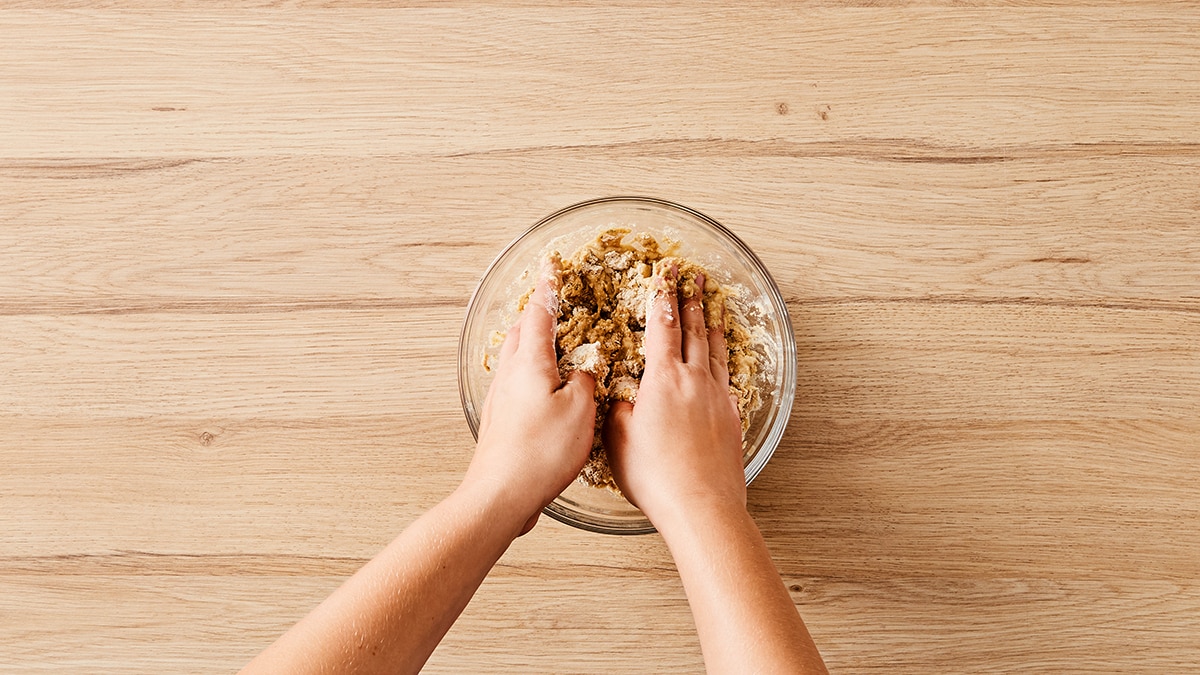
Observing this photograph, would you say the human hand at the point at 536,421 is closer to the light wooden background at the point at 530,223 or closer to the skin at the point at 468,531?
the skin at the point at 468,531

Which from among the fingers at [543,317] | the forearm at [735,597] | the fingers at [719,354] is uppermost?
the fingers at [543,317]

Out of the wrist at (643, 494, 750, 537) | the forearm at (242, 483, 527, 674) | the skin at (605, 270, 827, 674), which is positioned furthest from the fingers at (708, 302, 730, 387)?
the forearm at (242, 483, 527, 674)

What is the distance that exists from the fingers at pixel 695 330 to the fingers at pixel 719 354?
0.01m

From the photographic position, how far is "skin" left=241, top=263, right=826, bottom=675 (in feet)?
1.86

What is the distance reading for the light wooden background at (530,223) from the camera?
0.78 metres

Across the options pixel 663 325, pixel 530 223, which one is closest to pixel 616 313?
pixel 663 325

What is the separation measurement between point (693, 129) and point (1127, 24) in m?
0.48

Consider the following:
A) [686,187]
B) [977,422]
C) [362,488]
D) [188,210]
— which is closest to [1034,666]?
[977,422]

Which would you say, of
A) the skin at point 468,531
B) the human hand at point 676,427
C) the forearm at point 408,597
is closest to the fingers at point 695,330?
the human hand at point 676,427

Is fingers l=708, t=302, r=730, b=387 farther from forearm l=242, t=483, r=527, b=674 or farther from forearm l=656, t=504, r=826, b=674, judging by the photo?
forearm l=242, t=483, r=527, b=674

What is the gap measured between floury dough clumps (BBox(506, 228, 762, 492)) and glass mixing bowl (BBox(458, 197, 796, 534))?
17 millimetres

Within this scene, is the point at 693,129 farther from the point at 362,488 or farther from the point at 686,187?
the point at 362,488

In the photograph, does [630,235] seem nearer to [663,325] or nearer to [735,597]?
→ [663,325]

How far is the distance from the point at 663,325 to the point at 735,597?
9.6 inches
